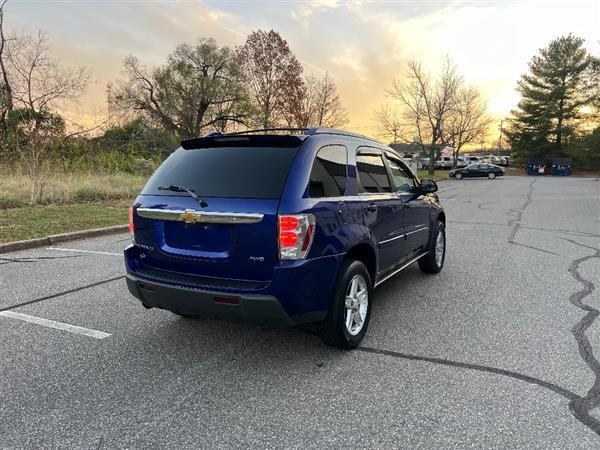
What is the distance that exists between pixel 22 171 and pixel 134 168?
6.83 meters

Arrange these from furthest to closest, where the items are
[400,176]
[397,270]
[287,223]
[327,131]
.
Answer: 1. [400,176]
2. [397,270]
3. [327,131]
4. [287,223]

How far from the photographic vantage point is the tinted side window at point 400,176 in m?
4.83

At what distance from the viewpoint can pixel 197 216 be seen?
3.15m

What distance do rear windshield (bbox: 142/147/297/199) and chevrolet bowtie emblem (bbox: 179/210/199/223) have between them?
0.18 m

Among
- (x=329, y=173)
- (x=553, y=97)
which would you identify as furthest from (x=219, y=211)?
(x=553, y=97)

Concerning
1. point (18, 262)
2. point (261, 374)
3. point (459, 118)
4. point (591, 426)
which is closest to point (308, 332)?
point (261, 374)

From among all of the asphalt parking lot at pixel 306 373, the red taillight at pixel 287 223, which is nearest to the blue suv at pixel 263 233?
the red taillight at pixel 287 223

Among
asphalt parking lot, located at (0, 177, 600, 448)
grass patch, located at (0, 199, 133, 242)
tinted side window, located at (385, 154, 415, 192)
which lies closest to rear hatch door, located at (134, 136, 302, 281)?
asphalt parking lot, located at (0, 177, 600, 448)

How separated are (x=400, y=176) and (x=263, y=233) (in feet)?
8.51

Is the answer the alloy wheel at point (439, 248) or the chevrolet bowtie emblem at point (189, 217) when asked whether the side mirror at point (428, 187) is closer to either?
the alloy wheel at point (439, 248)

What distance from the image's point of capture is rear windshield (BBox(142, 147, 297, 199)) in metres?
3.16

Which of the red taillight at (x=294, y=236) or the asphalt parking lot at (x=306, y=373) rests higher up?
the red taillight at (x=294, y=236)

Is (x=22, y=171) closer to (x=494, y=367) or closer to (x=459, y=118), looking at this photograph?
(x=494, y=367)

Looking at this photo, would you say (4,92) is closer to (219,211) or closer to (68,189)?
(68,189)
